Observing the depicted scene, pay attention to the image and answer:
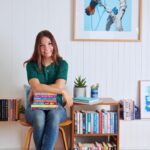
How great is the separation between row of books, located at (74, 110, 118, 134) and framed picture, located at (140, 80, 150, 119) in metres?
0.46

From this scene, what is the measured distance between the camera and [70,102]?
279cm

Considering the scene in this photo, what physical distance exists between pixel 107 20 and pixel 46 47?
2.68ft

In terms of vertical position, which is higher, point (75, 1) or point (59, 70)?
point (75, 1)

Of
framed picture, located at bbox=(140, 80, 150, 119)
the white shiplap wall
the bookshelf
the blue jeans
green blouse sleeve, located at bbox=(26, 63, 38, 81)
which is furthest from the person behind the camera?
framed picture, located at bbox=(140, 80, 150, 119)

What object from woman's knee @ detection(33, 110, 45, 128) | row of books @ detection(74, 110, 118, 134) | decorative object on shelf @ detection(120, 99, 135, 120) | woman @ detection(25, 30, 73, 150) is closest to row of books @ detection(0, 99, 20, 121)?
woman @ detection(25, 30, 73, 150)

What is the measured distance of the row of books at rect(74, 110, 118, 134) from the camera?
115 inches

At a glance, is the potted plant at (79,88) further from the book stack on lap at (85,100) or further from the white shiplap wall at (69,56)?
the white shiplap wall at (69,56)

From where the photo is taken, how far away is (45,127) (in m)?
2.56

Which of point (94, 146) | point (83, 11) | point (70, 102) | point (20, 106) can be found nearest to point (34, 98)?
point (70, 102)

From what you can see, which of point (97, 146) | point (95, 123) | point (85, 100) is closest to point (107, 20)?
point (85, 100)

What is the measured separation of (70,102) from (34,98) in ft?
1.12

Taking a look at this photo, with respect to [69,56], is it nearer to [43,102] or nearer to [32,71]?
[32,71]

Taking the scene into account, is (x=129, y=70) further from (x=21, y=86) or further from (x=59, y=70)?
(x=21, y=86)

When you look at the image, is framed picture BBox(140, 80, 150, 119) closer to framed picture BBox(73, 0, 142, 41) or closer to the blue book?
framed picture BBox(73, 0, 142, 41)
